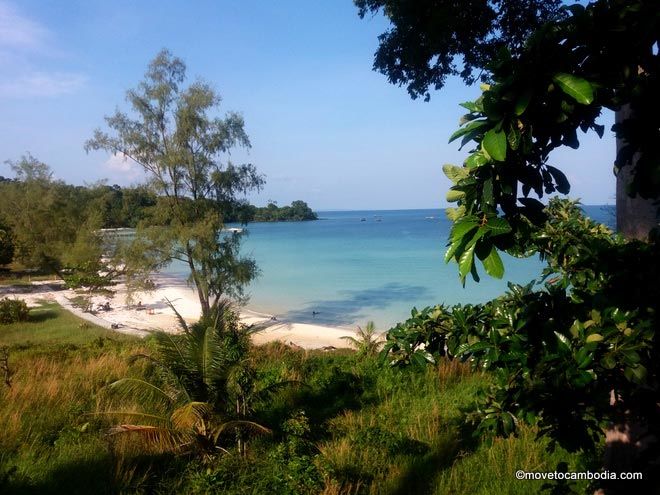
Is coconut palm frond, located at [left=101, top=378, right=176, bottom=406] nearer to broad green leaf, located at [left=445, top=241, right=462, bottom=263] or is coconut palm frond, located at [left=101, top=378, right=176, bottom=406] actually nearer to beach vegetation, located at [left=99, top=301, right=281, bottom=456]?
beach vegetation, located at [left=99, top=301, right=281, bottom=456]

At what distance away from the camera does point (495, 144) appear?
1358 millimetres

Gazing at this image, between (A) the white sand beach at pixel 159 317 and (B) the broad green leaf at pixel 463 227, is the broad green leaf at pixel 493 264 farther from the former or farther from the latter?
(A) the white sand beach at pixel 159 317

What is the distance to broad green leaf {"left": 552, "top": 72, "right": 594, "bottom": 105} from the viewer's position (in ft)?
4.36

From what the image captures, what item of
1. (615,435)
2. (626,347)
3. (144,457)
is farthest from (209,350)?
(626,347)

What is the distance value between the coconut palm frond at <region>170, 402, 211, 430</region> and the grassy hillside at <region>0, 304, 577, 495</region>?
0.34m

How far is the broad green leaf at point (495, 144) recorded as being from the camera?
4.35ft

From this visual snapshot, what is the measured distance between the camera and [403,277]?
3909 cm

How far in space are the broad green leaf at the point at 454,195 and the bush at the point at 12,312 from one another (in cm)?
2022

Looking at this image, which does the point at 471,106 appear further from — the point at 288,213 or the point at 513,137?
the point at 288,213

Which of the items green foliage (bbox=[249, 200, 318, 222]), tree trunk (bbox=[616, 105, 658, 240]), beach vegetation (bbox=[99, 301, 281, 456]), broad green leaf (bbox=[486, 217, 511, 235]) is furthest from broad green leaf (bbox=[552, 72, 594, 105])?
green foliage (bbox=[249, 200, 318, 222])

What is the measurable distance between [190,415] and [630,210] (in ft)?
14.1

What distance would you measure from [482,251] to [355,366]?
7796 millimetres

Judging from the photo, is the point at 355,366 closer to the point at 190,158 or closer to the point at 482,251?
the point at 482,251

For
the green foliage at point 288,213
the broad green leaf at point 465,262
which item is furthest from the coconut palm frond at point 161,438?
the green foliage at point 288,213
